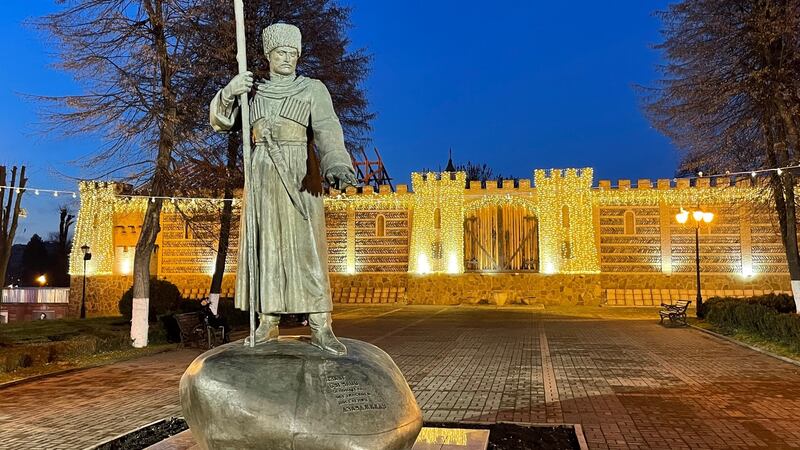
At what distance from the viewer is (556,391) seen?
337 inches

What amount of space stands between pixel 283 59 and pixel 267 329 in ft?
6.18

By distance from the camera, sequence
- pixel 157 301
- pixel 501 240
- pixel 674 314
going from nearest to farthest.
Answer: pixel 157 301
pixel 674 314
pixel 501 240

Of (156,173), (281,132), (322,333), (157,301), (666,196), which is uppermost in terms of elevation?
(666,196)

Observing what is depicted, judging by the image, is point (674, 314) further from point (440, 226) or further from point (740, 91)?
point (440, 226)

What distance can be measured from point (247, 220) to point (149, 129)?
10900mm

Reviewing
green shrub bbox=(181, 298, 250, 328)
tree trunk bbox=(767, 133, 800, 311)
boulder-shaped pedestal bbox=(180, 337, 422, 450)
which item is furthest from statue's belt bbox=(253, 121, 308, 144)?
tree trunk bbox=(767, 133, 800, 311)

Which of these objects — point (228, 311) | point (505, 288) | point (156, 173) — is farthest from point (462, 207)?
point (156, 173)

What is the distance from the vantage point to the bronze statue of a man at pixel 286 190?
3.99 m

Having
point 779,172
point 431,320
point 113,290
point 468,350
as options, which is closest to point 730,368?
point 468,350

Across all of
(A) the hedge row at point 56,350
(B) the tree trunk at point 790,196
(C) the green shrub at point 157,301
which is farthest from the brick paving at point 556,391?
(C) the green shrub at point 157,301

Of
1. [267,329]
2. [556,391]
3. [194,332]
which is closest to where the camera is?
[267,329]

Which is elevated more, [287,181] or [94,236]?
[94,236]

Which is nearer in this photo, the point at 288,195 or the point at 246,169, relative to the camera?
the point at 246,169

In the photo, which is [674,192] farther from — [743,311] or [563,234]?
[743,311]
